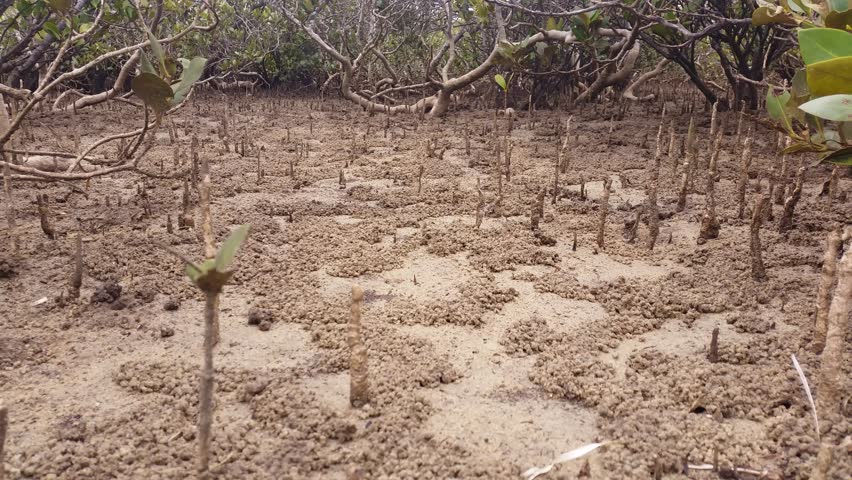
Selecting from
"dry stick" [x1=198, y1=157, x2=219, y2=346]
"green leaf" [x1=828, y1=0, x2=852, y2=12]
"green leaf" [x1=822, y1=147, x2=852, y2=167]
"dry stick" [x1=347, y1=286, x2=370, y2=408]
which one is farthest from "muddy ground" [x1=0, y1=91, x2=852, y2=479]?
"green leaf" [x1=828, y1=0, x2=852, y2=12]

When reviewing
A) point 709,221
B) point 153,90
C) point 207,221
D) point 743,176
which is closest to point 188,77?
point 153,90

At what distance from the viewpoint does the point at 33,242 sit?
2752 mm

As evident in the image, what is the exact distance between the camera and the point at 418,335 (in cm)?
218

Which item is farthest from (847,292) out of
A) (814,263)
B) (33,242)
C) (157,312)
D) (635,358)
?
(33,242)

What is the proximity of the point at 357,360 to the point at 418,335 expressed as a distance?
0.52 m

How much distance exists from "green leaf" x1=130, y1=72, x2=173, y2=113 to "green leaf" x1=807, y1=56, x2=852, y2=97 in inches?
63.2

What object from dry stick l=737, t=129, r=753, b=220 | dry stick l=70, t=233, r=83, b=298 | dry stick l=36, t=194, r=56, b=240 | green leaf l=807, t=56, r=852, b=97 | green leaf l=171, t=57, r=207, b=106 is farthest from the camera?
dry stick l=737, t=129, r=753, b=220

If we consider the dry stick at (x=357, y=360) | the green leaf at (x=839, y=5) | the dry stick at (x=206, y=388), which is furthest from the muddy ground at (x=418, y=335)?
the green leaf at (x=839, y=5)

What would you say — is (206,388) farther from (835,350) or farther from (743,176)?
(743,176)

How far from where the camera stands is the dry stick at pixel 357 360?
166 cm

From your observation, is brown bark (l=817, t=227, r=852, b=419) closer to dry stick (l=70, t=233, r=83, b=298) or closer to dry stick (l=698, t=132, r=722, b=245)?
dry stick (l=698, t=132, r=722, b=245)

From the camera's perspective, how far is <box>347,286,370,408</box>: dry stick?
1.66m

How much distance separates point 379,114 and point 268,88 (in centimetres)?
327

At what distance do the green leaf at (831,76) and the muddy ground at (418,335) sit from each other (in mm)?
762
